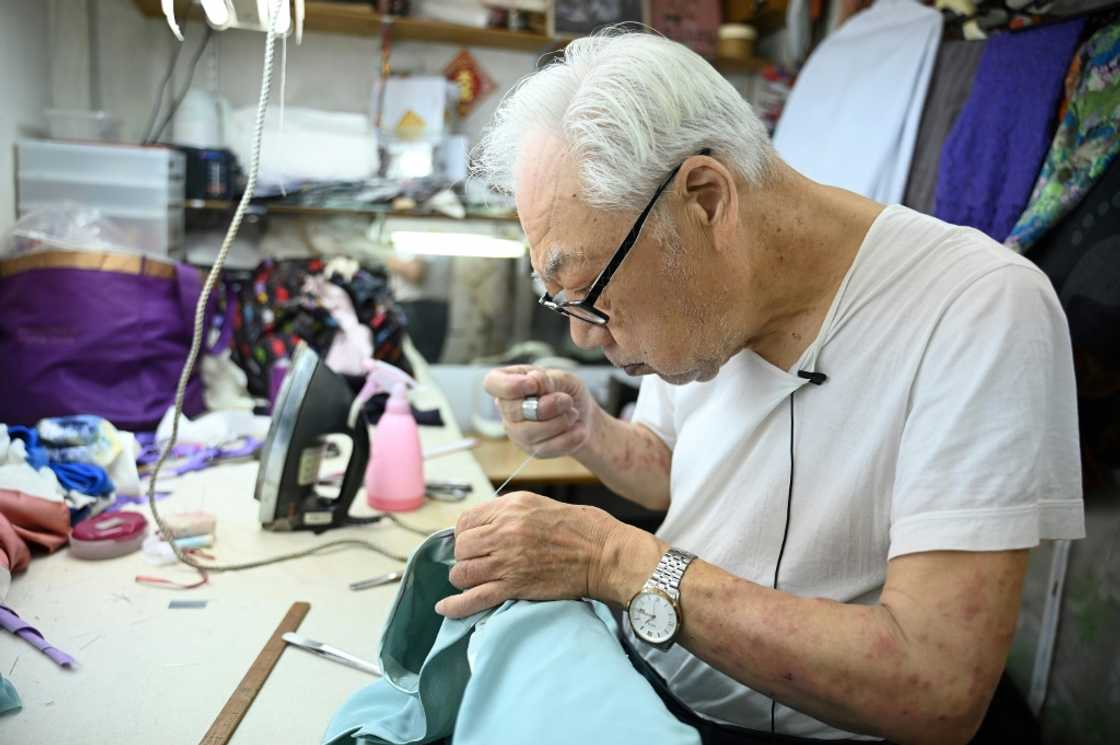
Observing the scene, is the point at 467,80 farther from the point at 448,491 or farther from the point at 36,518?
the point at 36,518

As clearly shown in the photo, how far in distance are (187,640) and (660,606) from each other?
67cm

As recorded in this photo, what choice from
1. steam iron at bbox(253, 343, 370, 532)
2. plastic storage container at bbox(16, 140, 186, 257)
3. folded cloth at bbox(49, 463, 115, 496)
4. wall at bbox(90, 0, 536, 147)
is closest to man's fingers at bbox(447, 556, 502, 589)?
steam iron at bbox(253, 343, 370, 532)

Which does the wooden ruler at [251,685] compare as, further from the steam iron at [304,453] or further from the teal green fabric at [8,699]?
the steam iron at [304,453]

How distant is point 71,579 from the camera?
1.23 metres

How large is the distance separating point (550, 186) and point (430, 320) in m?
2.46

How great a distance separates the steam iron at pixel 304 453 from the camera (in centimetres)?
146

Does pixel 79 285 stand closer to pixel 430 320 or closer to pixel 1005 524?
pixel 430 320

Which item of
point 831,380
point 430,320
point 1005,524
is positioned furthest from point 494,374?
point 430,320

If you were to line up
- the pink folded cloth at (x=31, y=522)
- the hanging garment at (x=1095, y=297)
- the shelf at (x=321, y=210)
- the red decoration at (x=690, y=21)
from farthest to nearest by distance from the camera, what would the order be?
the red decoration at (x=690, y=21), the shelf at (x=321, y=210), the hanging garment at (x=1095, y=297), the pink folded cloth at (x=31, y=522)

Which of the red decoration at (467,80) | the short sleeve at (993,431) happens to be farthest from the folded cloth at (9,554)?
the red decoration at (467,80)

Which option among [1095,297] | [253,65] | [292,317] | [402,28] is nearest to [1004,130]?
[1095,297]

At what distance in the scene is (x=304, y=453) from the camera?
1496 millimetres

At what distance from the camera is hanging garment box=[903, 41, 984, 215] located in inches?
82.7

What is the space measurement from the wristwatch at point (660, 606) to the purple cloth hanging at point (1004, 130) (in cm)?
145
